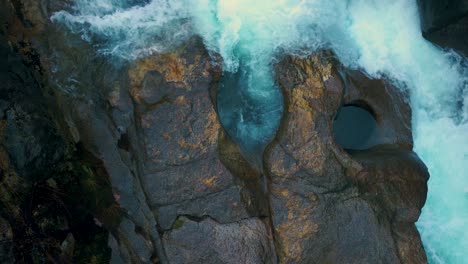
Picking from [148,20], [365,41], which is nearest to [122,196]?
[148,20]

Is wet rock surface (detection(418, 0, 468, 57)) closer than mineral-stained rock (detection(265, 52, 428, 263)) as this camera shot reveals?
No

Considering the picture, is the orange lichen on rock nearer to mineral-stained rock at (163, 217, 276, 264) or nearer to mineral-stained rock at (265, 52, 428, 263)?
mineral-stained rock at (265, 52, 428, 263)

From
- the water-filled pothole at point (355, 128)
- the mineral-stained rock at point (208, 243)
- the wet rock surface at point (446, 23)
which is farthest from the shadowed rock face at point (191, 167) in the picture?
the wet rock surface at point (446, 23)

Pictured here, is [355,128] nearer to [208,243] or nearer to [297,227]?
[297,227]

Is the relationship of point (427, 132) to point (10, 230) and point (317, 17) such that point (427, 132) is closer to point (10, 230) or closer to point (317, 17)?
point (317, 17)

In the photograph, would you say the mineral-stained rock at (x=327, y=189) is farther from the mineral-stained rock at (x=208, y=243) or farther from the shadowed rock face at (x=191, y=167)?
the mineral-stained rock at (x=208, y=243)

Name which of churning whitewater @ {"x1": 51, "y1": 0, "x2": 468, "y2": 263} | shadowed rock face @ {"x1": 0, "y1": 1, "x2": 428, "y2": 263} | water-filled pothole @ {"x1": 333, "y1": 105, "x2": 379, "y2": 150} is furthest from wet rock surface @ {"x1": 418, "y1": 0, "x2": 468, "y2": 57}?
shadowed rock face @ {"x1": 0, "y1": 1, "x2": 428, "y2": 263}
